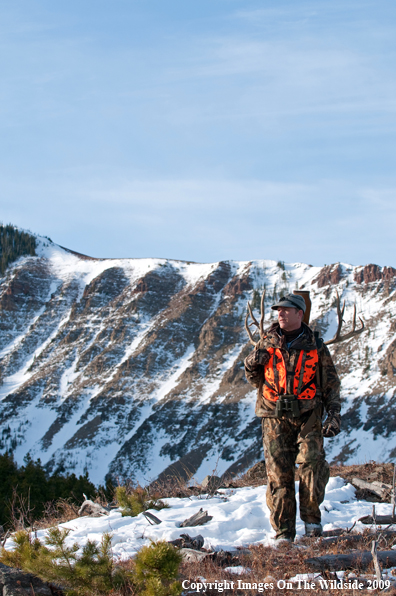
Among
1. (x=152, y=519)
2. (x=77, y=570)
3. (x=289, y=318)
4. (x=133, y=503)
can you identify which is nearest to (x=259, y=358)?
(x=289, y=318)

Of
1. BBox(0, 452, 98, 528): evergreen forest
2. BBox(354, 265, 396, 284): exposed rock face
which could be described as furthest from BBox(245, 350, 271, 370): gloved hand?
BBox(354, 265, 396, 284): exposed rock face

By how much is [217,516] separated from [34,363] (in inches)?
5165

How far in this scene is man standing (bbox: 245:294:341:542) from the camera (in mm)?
5430

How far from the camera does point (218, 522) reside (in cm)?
625

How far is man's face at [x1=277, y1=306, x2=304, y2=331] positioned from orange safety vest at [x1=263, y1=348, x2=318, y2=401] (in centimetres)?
26

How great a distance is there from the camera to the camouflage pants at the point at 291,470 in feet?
17.7

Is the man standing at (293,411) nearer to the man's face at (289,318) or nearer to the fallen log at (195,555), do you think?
the man's face at (289,318)

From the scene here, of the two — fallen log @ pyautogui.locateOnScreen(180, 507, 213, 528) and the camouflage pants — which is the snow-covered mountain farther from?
the camouflage pants

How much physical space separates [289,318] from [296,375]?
561 mm

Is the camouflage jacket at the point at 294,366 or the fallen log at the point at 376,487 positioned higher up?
the camouflage jacket at the point at 294,366

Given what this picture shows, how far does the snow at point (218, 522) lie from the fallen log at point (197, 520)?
0.08 m

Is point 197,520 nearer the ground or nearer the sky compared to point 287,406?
nearer the ground

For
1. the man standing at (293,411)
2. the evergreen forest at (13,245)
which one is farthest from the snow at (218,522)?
the evergreen forest at (13,245)

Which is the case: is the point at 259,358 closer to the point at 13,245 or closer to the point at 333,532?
the point at 333,532
